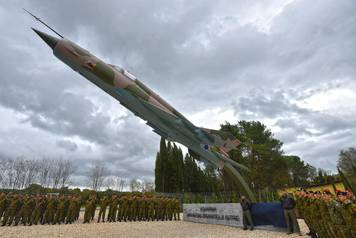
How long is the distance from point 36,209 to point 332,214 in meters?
11.8

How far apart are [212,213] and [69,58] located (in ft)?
31.6

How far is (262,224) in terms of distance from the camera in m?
10.2

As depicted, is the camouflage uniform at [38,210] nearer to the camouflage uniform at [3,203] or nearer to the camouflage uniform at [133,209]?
the camouflage uniform at [3,203]

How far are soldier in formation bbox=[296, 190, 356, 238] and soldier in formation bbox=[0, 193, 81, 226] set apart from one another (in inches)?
422

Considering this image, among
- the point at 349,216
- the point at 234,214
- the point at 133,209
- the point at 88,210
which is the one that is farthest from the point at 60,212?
the point at 349,216

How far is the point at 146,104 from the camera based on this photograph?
1011 centimetres

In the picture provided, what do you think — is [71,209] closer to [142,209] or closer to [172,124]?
[142,209]

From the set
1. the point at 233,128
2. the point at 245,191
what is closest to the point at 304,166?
the point at 233,128

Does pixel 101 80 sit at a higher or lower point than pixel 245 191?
higher

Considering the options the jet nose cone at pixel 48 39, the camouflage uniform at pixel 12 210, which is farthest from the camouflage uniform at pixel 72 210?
the jet nose cone at pixel 48 39

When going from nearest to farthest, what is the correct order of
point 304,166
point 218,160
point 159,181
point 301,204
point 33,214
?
point 301,204, point 33,214, point 218,160, point 159,181, point 304,166

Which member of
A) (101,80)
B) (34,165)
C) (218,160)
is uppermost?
(34,165)

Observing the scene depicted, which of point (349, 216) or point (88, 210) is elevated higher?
point (88, 210)

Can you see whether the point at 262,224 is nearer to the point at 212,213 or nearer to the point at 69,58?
the point at 212,213
